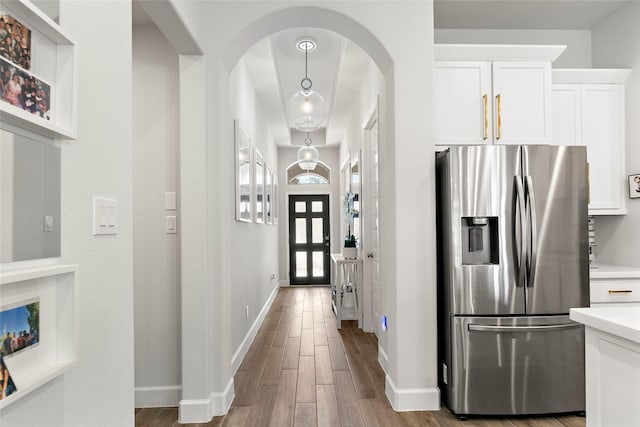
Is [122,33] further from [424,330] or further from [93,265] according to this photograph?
[424,330]

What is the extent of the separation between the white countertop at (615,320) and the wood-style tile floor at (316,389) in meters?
1.36

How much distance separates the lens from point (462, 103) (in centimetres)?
288

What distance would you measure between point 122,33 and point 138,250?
173cm

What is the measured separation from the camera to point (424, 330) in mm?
2609

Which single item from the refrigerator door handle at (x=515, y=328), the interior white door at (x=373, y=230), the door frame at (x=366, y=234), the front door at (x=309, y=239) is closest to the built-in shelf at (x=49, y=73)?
the refrigerator door handle at (x=515, y=328)

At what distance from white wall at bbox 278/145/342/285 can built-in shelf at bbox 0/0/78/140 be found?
7.25 m

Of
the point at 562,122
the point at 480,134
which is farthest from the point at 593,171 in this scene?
the point at 480,134

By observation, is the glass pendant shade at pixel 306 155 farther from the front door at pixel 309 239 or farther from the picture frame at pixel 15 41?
the picture frame at pixel 15 41

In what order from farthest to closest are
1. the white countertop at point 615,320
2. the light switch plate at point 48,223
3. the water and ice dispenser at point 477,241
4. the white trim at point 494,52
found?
the white trim at point 494,52
the water and ice dispenser at point 477,241
the white countertop at point 615,320
the light switch plate at point 48,223

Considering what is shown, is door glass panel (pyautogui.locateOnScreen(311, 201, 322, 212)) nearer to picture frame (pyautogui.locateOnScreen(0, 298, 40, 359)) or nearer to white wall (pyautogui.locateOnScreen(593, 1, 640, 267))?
white wall (pyautogui.locateOnScreen(593, 1, 640, 267))

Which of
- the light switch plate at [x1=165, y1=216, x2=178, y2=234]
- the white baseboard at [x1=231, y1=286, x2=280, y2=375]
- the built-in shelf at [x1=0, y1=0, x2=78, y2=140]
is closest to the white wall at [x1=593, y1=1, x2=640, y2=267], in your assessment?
the white baseboard at [x1=231, y1=286, x2=280, y2=375]

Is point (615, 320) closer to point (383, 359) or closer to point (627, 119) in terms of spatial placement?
point (383, 359)

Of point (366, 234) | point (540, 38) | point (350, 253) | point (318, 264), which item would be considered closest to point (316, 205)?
point (318, 264)

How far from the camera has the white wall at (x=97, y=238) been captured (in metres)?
1.06
